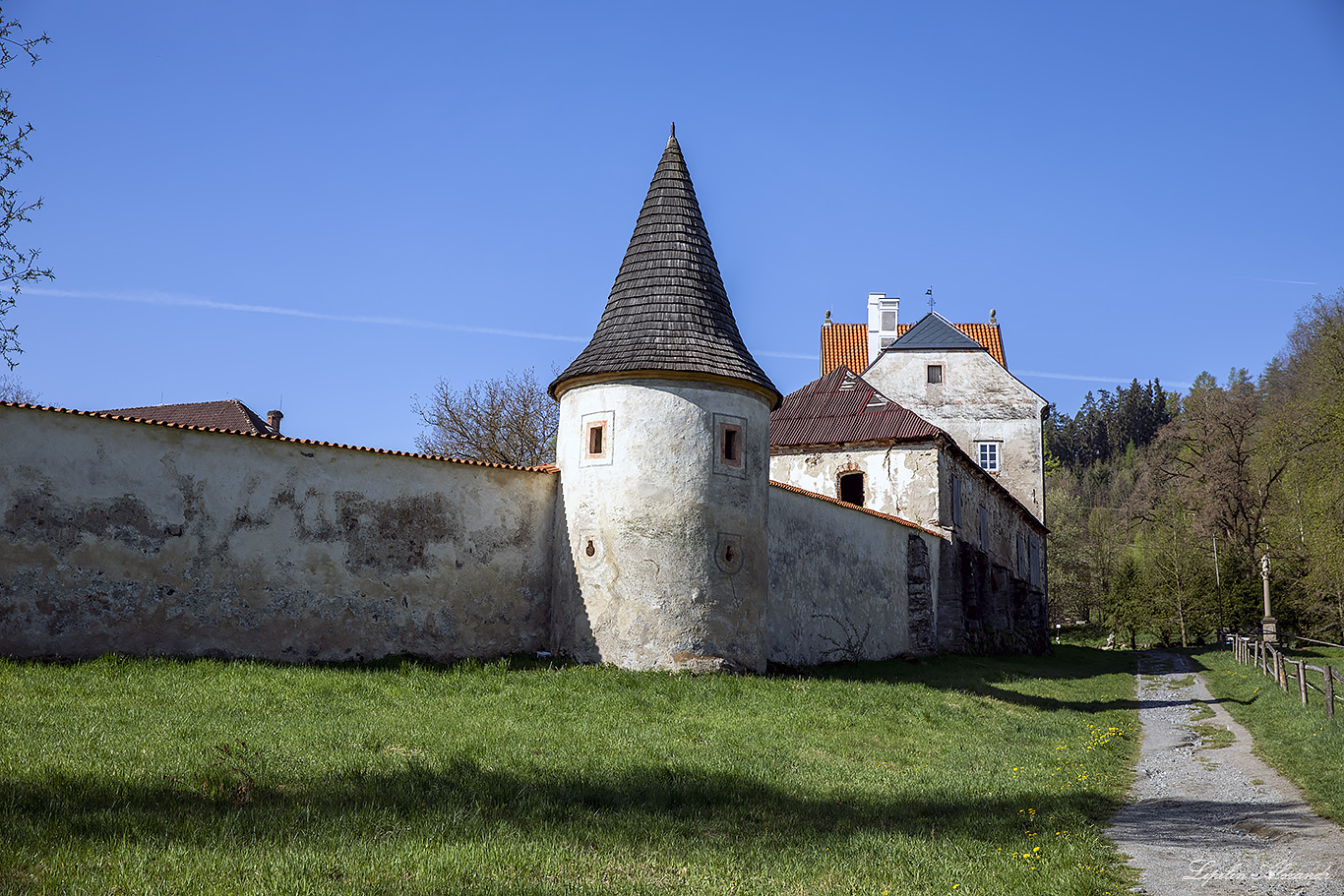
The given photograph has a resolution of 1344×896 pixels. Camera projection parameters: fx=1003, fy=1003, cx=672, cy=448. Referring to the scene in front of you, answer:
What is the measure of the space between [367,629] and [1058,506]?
52.7 metres

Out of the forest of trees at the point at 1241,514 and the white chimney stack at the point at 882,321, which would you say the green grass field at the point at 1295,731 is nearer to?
the forest of trees at the point at 1241,514

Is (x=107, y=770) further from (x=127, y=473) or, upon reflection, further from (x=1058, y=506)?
(x=1058, y=506)

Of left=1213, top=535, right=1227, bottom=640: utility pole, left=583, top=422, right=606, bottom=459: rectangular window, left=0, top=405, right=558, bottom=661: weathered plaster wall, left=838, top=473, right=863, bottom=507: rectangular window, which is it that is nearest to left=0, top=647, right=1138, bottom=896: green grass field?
left=0, top=405, right=558, bottom=661: weathered plaster wall

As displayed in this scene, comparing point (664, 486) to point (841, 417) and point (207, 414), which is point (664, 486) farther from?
point (207, 414)

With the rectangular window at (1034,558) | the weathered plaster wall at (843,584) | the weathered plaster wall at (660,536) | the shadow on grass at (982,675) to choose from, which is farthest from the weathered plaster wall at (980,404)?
the weathered plaster wall at (660,536)

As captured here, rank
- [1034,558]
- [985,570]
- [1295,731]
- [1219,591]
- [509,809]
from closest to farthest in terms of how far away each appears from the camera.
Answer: [509,809] → [1295,731] → [985,570] → [1219,591] → [1034,558]

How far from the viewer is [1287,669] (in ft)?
72.4

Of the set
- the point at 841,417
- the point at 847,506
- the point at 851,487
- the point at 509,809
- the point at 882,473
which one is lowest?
the point at 509,809

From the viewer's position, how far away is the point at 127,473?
13531mm

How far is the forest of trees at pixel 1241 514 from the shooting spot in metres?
33.2

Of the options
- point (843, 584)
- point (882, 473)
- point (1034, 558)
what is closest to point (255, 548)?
point (843, 584)

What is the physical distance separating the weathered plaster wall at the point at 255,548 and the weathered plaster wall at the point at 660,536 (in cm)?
100

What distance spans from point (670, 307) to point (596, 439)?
106 inches

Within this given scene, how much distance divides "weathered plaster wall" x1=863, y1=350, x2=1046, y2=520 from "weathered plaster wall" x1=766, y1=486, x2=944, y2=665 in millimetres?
13131
